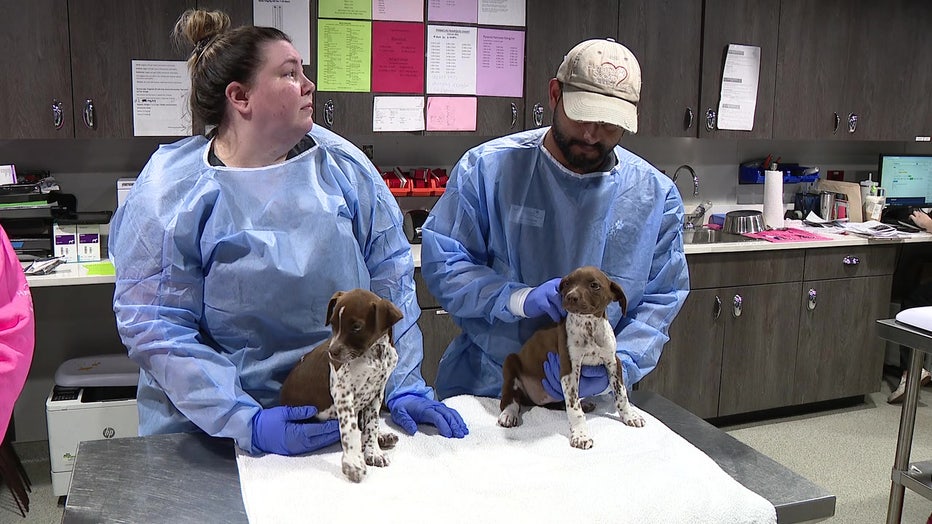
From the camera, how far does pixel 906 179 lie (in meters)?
4.47

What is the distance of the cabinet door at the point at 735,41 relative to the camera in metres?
3.69

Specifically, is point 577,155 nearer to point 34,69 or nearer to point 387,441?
point 387,441

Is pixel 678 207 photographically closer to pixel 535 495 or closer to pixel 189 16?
pixel 535 495

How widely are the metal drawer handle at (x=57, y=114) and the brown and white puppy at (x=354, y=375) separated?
78.1 inches

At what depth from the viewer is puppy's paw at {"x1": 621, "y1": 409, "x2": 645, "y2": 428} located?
152 centimetres

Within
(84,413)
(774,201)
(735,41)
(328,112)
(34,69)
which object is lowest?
(84,413)

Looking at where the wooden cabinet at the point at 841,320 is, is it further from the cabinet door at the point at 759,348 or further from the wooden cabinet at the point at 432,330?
the wooden cabinet at the point at 432,330

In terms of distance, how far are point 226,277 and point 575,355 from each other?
66 cm

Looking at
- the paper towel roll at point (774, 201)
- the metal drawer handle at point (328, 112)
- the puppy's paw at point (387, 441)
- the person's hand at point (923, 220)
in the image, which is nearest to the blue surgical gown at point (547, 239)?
the puppy's paw at point (387, 441)

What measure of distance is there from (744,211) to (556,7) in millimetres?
1438

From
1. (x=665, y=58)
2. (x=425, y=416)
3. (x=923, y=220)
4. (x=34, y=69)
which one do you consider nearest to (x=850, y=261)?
(x=923, y=220)

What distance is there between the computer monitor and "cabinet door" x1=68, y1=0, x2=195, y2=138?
3.73 meters

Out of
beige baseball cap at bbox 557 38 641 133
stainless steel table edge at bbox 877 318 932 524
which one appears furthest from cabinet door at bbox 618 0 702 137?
beige baseball cap at bbox 557 38 641 133

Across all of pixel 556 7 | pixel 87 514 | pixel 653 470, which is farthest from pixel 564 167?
→ pixel 556 7
